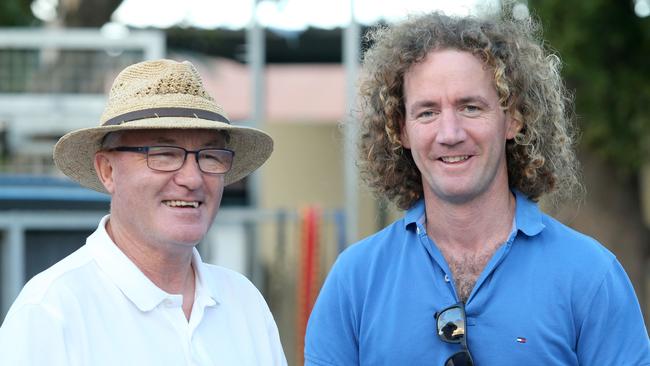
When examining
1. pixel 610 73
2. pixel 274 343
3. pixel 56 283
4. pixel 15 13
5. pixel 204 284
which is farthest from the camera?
pixel 15 13

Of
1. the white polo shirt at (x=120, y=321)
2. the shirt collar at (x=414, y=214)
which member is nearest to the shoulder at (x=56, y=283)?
the white polo shirt at (x=120, y=321)

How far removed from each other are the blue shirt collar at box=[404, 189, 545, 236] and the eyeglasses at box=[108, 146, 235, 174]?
23.0 inches

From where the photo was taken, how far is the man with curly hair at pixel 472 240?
293 cm

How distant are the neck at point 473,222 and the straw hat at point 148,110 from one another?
0.57 m

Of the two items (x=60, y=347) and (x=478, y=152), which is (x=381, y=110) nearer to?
(x=478, y=152)

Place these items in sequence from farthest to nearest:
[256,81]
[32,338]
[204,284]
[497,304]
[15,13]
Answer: [15,13]
[256,81]
[204,284]
[497,304]
[32,338]

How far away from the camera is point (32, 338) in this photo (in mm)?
2568

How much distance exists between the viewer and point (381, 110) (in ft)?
11.1

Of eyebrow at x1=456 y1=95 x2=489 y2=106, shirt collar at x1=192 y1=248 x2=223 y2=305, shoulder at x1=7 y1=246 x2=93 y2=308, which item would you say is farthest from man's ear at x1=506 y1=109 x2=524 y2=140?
shoulder at x1=7 y1=246 x2=93 y2=308

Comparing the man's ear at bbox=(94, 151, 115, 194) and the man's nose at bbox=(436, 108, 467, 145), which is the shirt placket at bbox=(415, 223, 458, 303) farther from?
the man's ear at bbox=(94, 151, 115, 194)

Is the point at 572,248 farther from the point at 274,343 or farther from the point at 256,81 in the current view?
the point at 256,81

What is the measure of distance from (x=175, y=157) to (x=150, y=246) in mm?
237

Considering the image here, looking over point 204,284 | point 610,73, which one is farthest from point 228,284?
point 610,73

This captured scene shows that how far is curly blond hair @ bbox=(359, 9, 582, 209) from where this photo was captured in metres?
3.20
